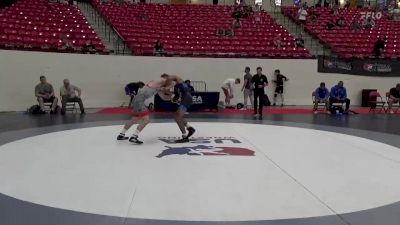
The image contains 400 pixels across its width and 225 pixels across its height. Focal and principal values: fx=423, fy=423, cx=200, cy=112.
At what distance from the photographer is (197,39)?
18.9 m

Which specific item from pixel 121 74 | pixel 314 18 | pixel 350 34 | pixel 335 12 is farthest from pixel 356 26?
pixel 121 74

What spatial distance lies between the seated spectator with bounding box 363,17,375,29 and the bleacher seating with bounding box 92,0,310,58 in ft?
16.8

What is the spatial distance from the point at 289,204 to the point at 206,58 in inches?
535

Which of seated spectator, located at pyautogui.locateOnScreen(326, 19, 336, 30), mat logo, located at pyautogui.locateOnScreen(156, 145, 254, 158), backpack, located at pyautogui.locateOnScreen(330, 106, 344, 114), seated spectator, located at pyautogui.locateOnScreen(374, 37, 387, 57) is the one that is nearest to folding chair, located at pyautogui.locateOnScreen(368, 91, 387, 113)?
backpack, located at pyautogui.locateOnScreen(330, 106, 344, 114)

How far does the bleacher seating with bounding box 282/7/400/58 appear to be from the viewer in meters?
19.7

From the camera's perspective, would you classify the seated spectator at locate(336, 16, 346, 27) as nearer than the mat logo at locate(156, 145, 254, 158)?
No

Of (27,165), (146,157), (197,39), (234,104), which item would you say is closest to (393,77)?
(234,104)

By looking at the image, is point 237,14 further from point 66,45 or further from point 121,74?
point 66,45

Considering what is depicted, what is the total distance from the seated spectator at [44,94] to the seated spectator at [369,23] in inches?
675

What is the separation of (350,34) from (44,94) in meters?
15.5

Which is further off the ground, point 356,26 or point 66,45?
point 356,26

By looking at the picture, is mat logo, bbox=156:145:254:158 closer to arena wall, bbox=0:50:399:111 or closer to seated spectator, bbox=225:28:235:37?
arena wall, bbox=0:50:399:111

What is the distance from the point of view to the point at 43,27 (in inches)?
643

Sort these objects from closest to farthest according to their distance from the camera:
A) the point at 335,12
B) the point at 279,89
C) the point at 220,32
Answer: the point at 279,89 → the point at 220,32 → the point at 335,12
